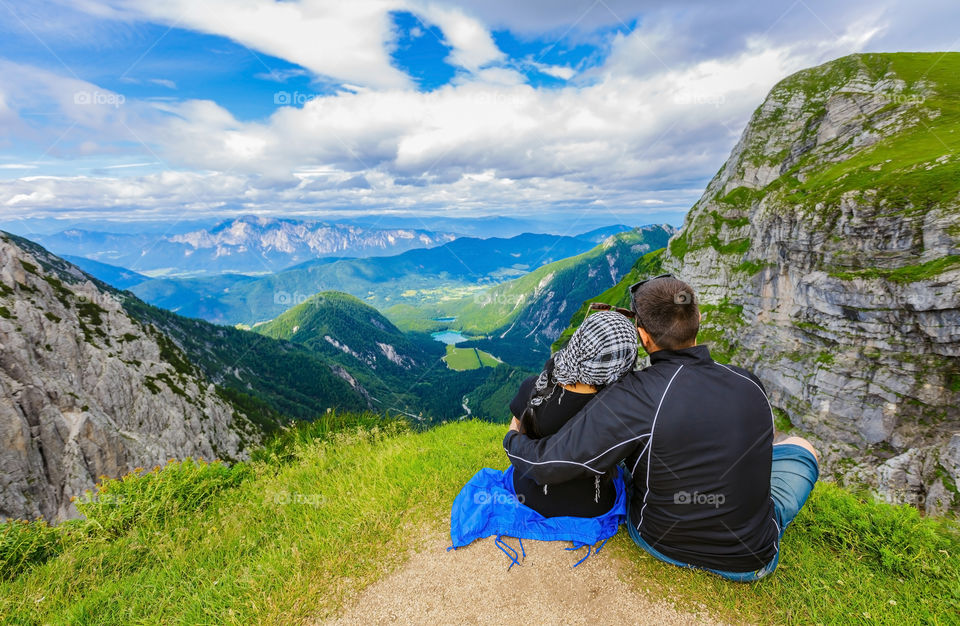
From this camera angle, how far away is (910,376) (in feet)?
140

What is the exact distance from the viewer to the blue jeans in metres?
4.54

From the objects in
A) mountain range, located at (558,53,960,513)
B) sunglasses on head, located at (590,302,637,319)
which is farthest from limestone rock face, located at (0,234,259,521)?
mountain range, located at (558,53,960,513)

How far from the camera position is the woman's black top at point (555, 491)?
15.5ft

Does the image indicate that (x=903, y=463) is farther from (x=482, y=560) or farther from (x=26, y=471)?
(x=26, y=471)

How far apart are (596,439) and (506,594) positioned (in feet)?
8.30

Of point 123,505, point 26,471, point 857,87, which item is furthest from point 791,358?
point 26,471

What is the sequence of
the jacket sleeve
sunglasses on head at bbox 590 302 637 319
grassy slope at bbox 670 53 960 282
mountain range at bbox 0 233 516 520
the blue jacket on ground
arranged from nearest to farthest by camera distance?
the jacket sleeve < sunglasses on head at bbox 590 302 637 319 < the blue jacket on ground < mountain range at bbox 0 233 516 520 < grassy slope at bbox 670 53 960 282

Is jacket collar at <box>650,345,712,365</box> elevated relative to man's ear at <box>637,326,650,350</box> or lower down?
lower down

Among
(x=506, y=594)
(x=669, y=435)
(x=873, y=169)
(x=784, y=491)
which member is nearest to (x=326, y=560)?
(x=506, y=594)

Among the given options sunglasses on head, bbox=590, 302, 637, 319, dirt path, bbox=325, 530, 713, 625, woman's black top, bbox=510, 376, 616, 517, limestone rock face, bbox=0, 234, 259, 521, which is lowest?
limestone rock face, bbox=0, 234, 259, 521

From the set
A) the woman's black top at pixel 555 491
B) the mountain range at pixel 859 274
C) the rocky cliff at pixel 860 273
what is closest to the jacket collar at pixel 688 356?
the woman's black top at pixel 555 491

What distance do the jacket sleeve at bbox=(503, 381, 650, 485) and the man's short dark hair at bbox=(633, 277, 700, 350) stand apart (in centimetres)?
72

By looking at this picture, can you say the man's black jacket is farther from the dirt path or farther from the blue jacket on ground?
the blue jacket on ground

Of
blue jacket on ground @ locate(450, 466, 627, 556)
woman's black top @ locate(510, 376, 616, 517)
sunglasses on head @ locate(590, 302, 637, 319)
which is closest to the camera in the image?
sunglasses on head @ locate(590, 302, 637, 319)
